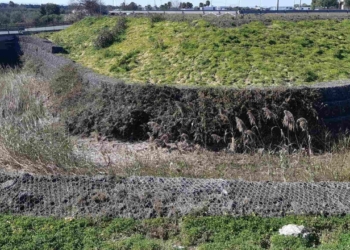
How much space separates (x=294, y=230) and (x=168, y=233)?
1.20 metres

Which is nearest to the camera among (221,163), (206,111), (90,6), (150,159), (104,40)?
(150,159)

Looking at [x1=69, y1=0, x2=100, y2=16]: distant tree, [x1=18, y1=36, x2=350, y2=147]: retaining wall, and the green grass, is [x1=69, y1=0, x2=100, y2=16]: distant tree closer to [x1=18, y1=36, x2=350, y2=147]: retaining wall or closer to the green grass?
[x1=18, y1=36, x2=350, y2=147]: retaining wall

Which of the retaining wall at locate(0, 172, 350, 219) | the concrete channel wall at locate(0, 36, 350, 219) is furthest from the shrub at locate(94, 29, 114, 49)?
the retaining wall at locate(0, 172, 350, 219)

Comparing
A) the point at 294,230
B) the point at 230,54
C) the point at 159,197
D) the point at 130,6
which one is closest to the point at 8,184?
the point at 159,197

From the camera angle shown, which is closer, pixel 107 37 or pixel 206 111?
pixel 206 111

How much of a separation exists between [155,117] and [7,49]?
17.5 m

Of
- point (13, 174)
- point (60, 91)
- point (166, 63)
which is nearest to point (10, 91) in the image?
point (60, 91)

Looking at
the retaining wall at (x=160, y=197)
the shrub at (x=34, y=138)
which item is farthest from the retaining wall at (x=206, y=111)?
the retaining wall at (x=160, y=197)

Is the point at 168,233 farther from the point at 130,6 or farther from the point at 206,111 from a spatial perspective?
the point at 130,6

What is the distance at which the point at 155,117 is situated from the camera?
11.8 metres

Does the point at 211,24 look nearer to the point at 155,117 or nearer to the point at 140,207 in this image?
the point at 155,117

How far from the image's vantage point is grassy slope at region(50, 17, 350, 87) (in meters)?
14.4

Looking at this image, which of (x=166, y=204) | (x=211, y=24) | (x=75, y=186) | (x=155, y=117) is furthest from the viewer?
(x=211, y=24)

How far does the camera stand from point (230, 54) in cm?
1576
